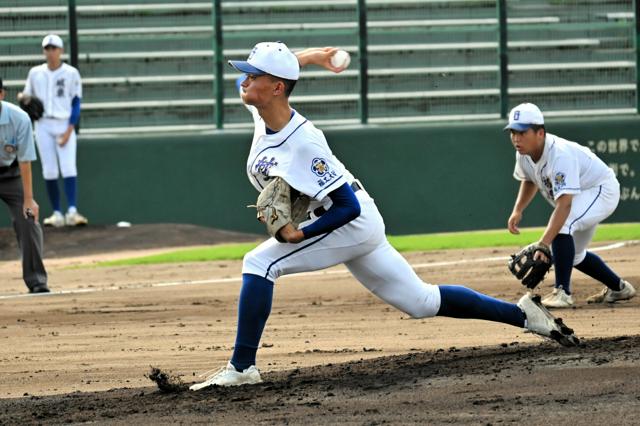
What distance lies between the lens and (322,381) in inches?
273

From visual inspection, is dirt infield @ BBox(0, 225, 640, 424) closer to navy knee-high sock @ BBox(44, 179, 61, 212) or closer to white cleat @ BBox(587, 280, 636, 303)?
white cleat @ BBox(587, 280, 636, 303)

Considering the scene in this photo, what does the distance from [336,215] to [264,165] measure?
0.43 m

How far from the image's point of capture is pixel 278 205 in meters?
6.49

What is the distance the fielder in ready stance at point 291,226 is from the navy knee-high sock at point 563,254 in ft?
10.5

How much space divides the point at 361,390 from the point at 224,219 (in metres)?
12.7

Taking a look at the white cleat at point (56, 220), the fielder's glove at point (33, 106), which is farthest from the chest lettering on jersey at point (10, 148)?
the white cleat at point (56, 220)

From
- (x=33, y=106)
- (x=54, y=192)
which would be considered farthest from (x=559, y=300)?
(x=54, y=192)

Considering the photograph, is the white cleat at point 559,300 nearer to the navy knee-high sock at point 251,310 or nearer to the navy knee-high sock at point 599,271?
the navy knee-high sock at point 599,271

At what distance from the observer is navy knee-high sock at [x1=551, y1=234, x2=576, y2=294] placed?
9.98 m

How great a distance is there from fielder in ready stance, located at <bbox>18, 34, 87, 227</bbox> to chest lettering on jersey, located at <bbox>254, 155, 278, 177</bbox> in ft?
36.5

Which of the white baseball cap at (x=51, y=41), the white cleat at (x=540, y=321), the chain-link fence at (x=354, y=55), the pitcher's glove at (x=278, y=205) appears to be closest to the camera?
the pitcher's glove at (x=278, y=205)

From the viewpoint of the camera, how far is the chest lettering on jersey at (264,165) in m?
6.65

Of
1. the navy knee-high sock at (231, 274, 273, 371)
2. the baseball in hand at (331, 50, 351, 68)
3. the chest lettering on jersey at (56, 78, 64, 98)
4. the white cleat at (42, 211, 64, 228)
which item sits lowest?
the white cleat at (42, 211, 64, 228)

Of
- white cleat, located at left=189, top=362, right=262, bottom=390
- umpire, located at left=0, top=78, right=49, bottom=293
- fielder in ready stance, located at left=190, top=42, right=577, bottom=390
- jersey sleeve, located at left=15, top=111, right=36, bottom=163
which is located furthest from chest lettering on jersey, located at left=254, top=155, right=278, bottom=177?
jersey sleeve, located at left=15, top=111, right=36, bottom=163
